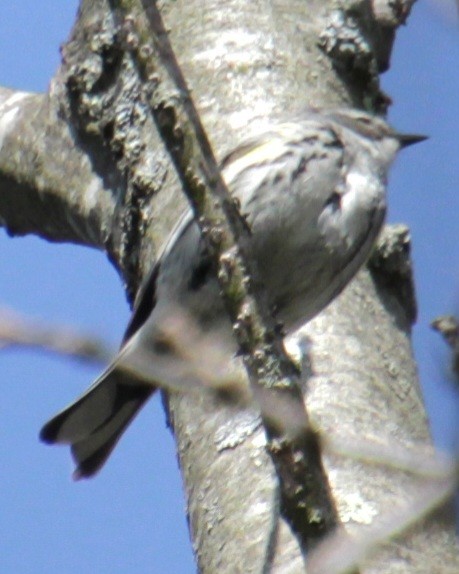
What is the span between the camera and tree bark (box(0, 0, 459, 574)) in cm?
272

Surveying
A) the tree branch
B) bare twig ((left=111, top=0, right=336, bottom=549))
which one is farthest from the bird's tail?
bare twig ((left=111, top=0, right=336, bottom=549))

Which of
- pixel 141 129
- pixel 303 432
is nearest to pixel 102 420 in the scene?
pixel 141 129

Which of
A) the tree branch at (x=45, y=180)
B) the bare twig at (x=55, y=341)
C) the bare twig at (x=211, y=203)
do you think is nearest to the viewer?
the bare twig at (x=55, y=341)

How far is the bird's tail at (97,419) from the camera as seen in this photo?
332cm

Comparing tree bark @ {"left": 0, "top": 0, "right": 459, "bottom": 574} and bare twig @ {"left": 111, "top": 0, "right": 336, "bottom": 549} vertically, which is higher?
bare twig @ {"left": 111, "top": 0, "right": 336, "bottom": 549}

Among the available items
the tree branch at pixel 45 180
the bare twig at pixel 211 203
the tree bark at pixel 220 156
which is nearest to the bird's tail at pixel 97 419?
the tree bark at pixel 220 156

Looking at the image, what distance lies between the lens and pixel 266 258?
11.4 ft

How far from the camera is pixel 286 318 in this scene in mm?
3449

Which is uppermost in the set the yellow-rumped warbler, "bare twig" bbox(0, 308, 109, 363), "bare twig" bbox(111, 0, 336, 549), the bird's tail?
"bare twig" bbox(0, 308, 109, 363)

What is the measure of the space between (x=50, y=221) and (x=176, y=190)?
1004mm

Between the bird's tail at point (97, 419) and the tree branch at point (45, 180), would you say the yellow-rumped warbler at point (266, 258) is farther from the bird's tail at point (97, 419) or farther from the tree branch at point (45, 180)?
the tree branch at point (45, 180)

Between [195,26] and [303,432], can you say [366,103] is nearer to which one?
[195,26]

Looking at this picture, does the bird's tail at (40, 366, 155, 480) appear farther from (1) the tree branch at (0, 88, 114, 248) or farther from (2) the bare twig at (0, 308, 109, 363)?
(2) the bare twig at (0, 308, 109, 363)

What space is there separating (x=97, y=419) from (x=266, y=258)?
2.14 ft
